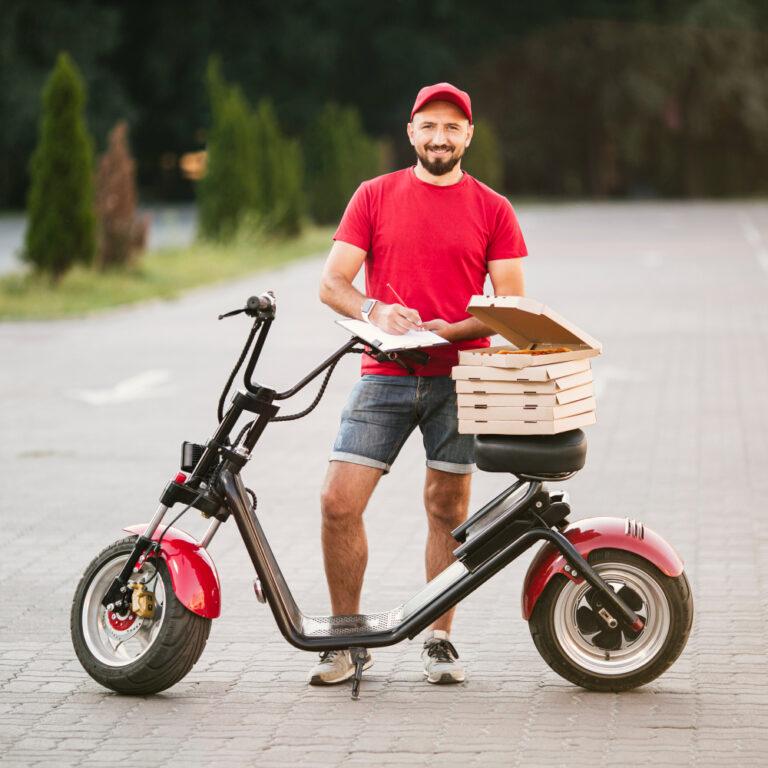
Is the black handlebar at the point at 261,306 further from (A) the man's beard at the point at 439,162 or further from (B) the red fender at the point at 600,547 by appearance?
(B) the red fender at the point at 600,547

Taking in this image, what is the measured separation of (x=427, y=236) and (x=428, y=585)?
3.70 ft

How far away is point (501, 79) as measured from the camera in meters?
64.1

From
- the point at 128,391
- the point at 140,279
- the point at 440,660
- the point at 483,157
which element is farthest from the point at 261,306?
the point at 483,157

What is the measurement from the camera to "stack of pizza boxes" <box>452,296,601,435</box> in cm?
473

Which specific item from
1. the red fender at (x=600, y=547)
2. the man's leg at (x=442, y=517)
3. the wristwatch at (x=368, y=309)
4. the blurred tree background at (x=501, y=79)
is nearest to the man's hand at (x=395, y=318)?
the wristwatch at (x=368, y=309)

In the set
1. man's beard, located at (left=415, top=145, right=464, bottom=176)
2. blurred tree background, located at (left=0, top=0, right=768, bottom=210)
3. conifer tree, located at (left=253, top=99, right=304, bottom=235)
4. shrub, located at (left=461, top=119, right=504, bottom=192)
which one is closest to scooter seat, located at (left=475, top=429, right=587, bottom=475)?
man's beard, located at (left=415, top=145, right=464, bottom=176)

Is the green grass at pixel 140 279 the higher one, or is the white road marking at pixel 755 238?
the green grass at pixel 140 279

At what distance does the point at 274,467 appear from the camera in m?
9.64

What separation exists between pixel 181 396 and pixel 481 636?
23.4 feet

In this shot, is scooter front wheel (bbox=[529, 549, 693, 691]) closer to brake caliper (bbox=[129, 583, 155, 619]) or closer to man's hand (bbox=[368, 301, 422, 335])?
man's hand (bbox=[368, 301, 422, 335])

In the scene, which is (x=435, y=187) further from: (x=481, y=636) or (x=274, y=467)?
(x=274, y=467)

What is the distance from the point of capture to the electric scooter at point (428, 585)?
4891 mm

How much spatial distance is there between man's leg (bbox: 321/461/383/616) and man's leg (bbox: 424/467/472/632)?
22cm

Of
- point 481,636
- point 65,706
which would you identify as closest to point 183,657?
point 65,706
